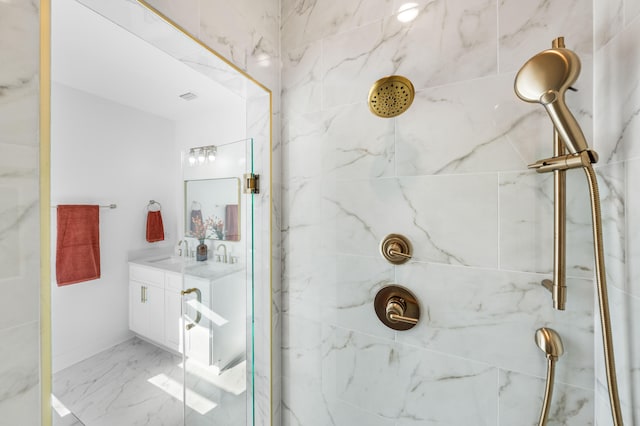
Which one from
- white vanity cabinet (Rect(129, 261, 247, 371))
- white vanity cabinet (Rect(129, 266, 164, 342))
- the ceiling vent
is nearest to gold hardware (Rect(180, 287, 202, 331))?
white vanity cabinet (Rect(129, 261, 247, 371))

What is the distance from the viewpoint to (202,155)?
1312mm

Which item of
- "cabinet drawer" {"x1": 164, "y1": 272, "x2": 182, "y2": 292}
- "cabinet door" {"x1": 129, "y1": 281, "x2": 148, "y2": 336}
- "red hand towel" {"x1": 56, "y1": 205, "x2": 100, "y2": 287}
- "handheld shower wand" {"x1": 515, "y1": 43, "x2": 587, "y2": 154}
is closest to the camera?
"handheld shower wand" {"x1": 515, "y1": 43, "x2": 587, "y2": 154}

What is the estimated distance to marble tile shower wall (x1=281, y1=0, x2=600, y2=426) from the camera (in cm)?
64

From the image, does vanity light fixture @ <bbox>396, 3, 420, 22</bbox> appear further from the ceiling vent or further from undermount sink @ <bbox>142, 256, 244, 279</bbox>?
the ceiling vent

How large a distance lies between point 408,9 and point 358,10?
18 centimetres

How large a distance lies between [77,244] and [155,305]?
0.86 meters

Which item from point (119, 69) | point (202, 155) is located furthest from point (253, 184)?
point (119, 69)

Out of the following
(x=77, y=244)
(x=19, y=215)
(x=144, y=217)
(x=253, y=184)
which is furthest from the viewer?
(x=144, y=217)

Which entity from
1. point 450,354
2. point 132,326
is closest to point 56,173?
point 132,326

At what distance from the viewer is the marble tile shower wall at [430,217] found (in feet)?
2.11

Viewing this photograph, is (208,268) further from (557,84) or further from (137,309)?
(137,309)

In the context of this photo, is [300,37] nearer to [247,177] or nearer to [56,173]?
[247,177]

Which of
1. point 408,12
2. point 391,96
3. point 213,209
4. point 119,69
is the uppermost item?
point 119,69

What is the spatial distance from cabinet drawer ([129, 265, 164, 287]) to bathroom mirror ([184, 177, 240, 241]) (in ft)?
4.11
